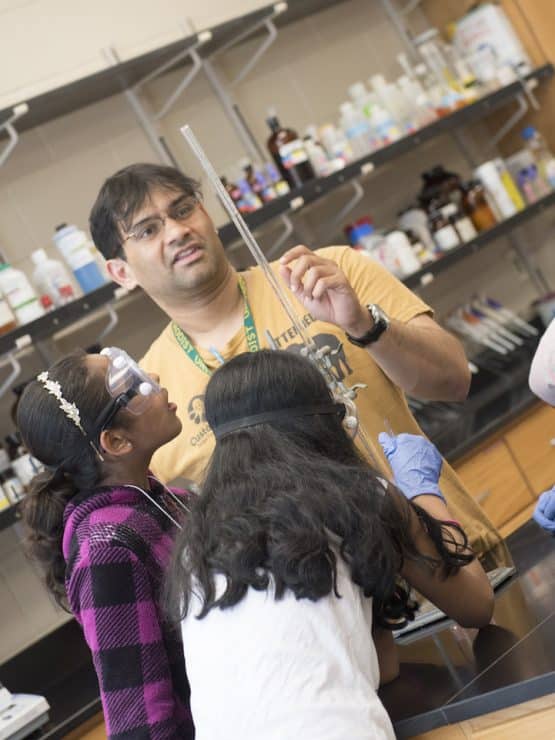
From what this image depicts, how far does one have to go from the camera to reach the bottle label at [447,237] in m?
4.22

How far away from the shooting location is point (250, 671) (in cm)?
143

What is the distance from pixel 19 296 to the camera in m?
3.35

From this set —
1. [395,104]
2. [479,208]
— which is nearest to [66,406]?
[395,104]

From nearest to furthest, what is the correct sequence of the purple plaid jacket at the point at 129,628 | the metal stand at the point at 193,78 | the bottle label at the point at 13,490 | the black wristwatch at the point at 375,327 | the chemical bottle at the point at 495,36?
the purple plaid jacket at the point at 129,628, the black wristwatch at the point at 375,327, the bottle label at the point at 13,490, the metal stand at the point at 193,78, the chemical bottle at the point at 495,36

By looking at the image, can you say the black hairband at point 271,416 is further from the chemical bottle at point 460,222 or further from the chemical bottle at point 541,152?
the chemical bottle at point 541,152

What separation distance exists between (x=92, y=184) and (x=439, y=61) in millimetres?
1620

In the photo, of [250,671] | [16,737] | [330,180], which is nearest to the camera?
[250,671]

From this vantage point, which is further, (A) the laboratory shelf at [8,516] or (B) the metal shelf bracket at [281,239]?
(B) the metal shelf bracket at [281,239]

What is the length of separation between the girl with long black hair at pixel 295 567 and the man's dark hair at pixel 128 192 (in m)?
0.70

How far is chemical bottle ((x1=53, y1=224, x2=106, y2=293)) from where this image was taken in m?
3.49

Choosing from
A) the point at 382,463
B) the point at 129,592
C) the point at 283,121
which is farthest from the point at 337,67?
the point at 129,592

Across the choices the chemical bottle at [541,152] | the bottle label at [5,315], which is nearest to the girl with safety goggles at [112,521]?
the bottle label at [5,315]

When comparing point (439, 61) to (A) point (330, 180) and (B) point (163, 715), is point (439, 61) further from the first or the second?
(B) point (163, 715)

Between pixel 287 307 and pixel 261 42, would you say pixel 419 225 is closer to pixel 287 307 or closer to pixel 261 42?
pixel 261 42
